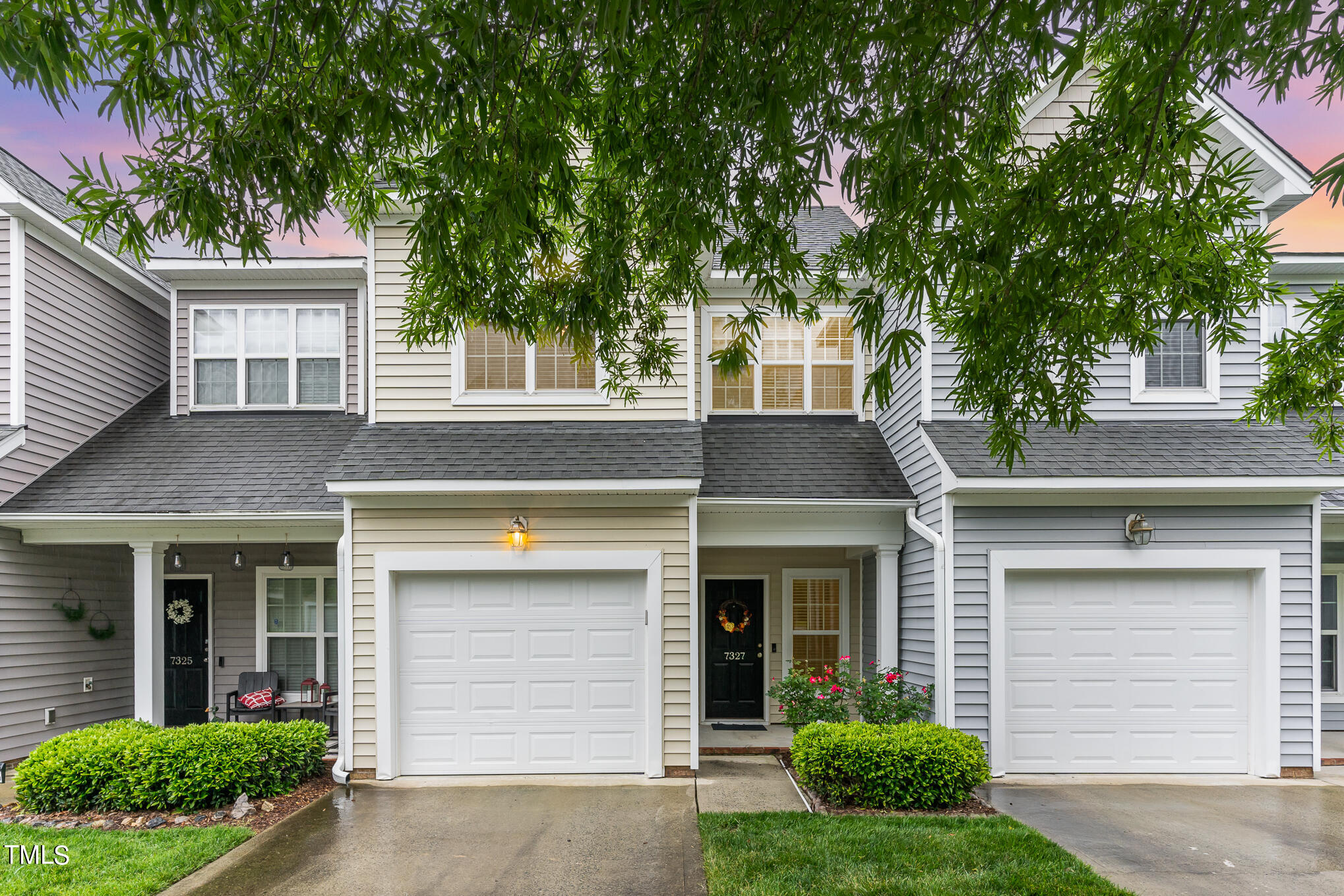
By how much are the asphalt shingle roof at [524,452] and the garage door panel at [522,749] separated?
2.50 meters

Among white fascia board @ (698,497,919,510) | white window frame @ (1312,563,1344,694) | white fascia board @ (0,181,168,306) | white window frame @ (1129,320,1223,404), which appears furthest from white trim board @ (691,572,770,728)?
white fascia board @ (0,181,168,306)

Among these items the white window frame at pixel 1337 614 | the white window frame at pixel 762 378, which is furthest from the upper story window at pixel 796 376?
the white window frame at pixel 1337 614

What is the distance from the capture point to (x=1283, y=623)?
7.92 metres

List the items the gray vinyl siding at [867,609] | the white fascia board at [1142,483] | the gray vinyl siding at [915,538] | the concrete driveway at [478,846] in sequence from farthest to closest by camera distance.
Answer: the gray vinyl siding at [867,609], the gray vinyl siding at [915,538], the white fascia board at [1142,483], the concrete driveway at [478,846]

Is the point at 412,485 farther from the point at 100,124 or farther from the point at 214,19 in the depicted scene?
the point at 214,19

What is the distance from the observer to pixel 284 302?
10602 mm

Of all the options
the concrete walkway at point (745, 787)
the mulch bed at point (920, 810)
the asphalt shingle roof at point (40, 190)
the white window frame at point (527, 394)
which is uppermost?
the asphalt shingle roof at point (40, 190)

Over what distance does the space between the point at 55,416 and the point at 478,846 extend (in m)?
7.32

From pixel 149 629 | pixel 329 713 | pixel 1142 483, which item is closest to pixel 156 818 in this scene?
pixel 149 629

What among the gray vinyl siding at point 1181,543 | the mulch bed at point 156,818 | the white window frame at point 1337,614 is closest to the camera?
the mulch bed at point 156,818

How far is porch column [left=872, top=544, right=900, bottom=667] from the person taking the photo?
8820 mm

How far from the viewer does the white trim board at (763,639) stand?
1062cm

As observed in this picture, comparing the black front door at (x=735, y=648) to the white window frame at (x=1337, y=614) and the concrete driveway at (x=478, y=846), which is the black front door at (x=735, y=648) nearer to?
the concrete driveway at (x=478, y=846)

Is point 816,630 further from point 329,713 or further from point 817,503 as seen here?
point 329,713
